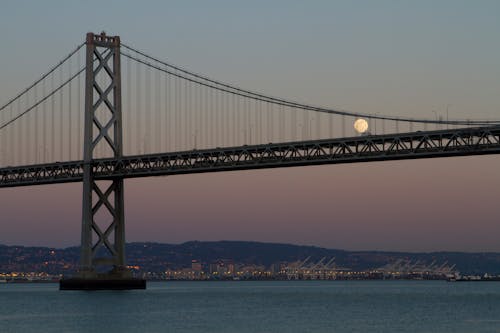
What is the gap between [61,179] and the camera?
71.2 meters

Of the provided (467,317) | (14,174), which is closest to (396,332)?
(467,317)

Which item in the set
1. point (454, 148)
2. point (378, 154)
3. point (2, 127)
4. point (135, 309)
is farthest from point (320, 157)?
point (2, 127)

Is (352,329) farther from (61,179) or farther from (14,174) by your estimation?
(14,174)

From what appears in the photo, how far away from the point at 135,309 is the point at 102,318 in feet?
A: 21.4

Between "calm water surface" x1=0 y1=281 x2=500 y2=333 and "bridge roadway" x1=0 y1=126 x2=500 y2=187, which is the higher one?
"bridge roadway" x1=0 y1=126 x2=500 y2=187

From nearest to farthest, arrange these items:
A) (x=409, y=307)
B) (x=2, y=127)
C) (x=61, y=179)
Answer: (x=409, y=307)
(x=61, y=179)
(x=2, y=127)

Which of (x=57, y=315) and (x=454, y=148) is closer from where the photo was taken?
(x=57, y=315)

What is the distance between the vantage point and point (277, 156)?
212 feet

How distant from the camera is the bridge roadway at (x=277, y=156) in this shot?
58062mm

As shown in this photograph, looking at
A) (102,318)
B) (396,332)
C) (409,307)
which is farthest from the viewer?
(409,307)

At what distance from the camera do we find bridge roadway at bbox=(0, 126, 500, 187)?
A: 5806 cm

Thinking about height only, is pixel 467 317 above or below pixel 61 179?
below

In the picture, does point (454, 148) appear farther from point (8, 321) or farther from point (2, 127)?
point (2, 127)

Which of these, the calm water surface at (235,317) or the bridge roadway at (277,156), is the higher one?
the bridge roadway at (277,156)
